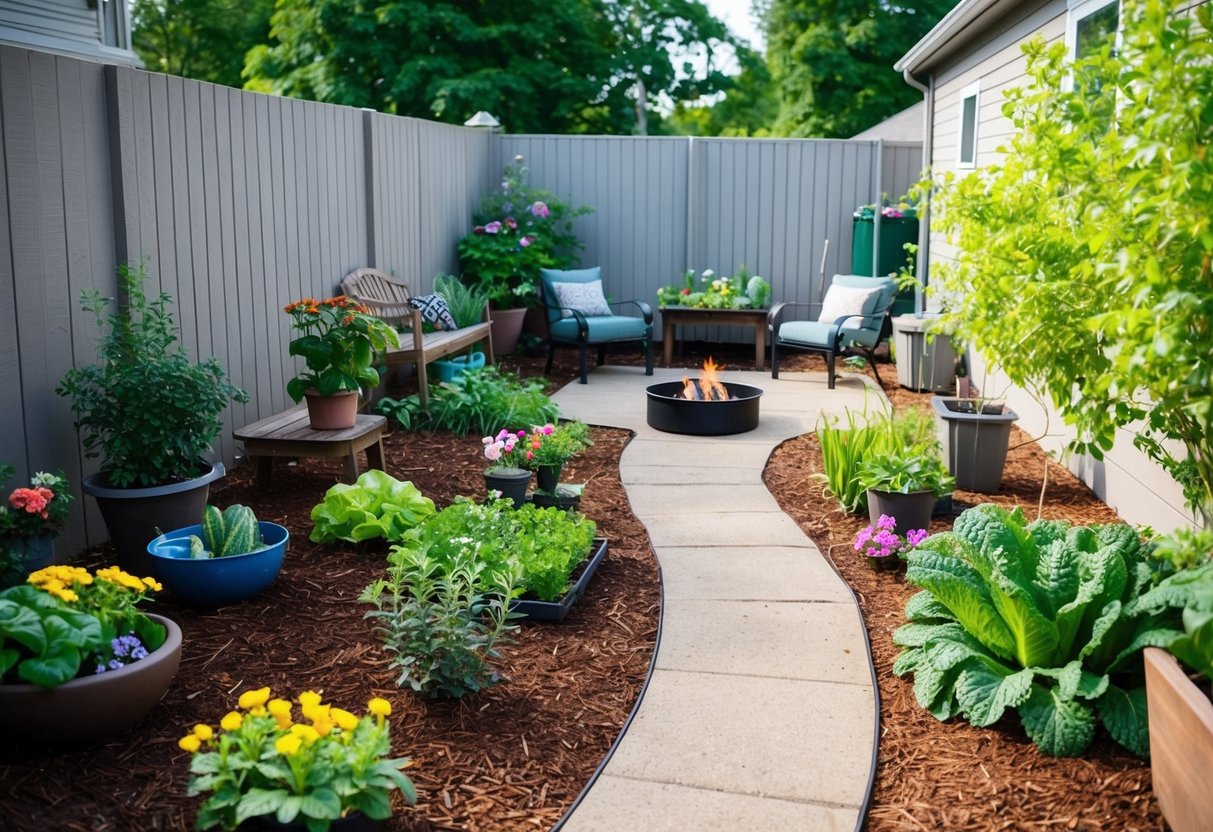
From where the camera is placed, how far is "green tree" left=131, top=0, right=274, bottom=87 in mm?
26812

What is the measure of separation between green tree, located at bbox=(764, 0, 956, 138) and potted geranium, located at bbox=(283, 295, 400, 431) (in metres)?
20.3

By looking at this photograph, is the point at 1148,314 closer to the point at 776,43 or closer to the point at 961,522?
the point at 961,522

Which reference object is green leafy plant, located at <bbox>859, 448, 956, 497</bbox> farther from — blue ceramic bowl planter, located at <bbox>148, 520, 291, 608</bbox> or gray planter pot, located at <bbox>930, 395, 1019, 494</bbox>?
blue ceramic bowl planter, located at <bbox>148, 520, 291, 608</bbox>

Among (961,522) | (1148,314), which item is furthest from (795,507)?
(1148,314)

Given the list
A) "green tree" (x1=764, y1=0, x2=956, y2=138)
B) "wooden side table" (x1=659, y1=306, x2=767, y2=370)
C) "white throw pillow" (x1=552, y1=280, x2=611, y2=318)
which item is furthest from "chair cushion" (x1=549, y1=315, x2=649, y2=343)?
"green tree" (x1=764, y1=0, x2=956, y2=138)

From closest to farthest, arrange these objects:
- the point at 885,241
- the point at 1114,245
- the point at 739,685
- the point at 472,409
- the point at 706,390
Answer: the point at 1114,245 → the point at 739,685 → the point at 472,409 → the point at 706,390 → the point at 885,241

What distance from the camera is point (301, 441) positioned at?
516cm

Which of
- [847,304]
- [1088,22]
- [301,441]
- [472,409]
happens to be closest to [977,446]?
[1088,22]

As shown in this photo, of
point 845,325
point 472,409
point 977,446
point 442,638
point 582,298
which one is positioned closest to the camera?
point 442,638

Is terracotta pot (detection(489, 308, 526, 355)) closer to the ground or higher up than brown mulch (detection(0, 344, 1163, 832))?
higher up

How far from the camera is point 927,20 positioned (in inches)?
949

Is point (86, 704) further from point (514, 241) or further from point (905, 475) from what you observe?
point (514, 241)

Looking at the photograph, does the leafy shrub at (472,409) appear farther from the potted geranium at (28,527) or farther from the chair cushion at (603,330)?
the potted geranium at (28,527)

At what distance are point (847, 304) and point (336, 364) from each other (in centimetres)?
487
